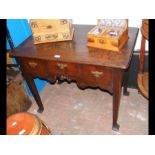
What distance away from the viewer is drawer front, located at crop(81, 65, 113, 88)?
1.59 metres

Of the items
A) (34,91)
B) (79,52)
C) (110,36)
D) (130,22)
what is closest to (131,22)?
(130,22)

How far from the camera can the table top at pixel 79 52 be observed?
1.55 meters

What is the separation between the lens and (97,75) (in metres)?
1.64

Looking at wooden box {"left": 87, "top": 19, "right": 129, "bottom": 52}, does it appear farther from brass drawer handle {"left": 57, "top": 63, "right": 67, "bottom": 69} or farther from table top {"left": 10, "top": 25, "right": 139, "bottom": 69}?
brass drawer handle {"left": 57, "top": 63, "right": 67, "bottom": 69}

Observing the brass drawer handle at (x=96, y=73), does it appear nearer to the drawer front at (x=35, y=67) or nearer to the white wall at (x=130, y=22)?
the drawer front at (x=35, y=67)

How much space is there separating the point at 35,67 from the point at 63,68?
298 mm

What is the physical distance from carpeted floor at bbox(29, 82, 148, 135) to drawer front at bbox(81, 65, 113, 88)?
62cm

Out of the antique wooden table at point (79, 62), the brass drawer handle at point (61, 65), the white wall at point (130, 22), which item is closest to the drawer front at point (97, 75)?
the antique wooden table at point (79, 62)

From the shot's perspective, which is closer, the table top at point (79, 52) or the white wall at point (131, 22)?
the table top at point (79, 52)

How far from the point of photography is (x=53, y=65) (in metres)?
1.76

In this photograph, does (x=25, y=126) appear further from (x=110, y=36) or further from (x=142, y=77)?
(x=142, y=77)

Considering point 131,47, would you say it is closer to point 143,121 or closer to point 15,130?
point 143,121
